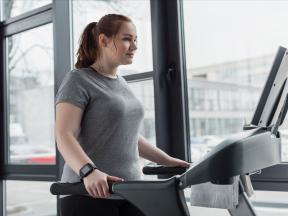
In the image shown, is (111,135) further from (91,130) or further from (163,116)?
(163,116)

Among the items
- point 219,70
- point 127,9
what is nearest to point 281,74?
point 219,70

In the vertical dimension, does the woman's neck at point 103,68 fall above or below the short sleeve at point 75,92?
above

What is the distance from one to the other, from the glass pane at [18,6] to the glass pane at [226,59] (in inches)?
55.8

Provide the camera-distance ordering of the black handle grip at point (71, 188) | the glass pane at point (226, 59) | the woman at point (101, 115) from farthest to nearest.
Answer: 1. the glass pane at point (226, 59)
2. the woman at point (101, 115)
3. the black handle grip at point (71, 188)

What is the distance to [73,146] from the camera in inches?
50.6

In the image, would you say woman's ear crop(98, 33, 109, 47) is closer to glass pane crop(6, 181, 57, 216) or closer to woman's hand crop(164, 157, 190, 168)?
woman's hand crop(164, 157, 190, 168)

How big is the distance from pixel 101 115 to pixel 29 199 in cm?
216

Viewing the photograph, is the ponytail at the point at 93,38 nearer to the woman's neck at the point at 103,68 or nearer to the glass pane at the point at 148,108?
the woman's neck at the point at 103,68

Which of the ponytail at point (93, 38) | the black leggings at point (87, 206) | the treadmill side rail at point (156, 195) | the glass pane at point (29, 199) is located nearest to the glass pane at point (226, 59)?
the ponytail at point (93, 38)

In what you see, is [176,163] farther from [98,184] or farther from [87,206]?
[98,184]

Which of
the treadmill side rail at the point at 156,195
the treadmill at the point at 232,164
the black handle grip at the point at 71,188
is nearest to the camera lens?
the treadmill at the point at 232,164

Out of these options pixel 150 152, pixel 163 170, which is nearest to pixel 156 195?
pixel 163 170

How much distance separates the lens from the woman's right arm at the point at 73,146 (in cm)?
110

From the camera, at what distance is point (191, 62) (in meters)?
2.39
